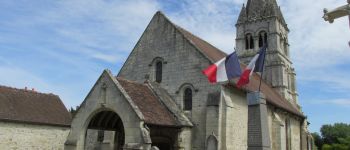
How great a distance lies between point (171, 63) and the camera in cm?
1989

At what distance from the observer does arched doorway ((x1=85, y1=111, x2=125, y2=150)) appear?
59.2 ft

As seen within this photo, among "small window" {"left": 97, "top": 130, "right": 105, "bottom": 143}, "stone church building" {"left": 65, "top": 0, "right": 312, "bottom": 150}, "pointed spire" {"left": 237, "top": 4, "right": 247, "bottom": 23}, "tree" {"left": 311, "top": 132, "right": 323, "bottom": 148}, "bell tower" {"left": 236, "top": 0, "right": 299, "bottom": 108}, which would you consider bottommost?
"tree" {"left": 311, "top": 132, "right": 323, "bottom": 148}

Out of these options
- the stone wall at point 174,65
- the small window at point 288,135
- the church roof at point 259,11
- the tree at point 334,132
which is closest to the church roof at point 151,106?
the stone wall at point 174,65

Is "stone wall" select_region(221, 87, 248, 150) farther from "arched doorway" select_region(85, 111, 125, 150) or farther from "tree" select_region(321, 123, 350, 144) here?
"tree" select_region(321, 123, 350, 144)

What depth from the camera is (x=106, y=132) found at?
20469 mm

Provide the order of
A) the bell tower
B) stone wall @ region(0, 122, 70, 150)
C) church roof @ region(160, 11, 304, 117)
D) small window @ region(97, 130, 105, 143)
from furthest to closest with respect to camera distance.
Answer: the bell tower
stone wall @ region(0, 122, 70, 150)
small window @ region(97, 130, 105, 143)
church roof @ region(160, 11, 304, 117)

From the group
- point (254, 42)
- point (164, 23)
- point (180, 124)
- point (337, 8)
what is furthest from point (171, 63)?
point (254, 42)

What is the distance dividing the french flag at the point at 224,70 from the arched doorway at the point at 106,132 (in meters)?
6.35

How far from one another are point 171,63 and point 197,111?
344cm

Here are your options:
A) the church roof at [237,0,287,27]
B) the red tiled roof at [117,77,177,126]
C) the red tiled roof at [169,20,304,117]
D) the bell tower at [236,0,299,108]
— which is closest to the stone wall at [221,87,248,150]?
the red tiled roof at [169,20,304,117]

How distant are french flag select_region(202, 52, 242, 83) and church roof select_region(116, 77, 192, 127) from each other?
3.39 m

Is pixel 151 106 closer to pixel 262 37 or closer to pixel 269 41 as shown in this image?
pixel 269 41

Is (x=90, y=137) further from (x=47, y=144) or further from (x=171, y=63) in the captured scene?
(x=171, y=63)

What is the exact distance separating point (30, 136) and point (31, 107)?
2.58 meters
